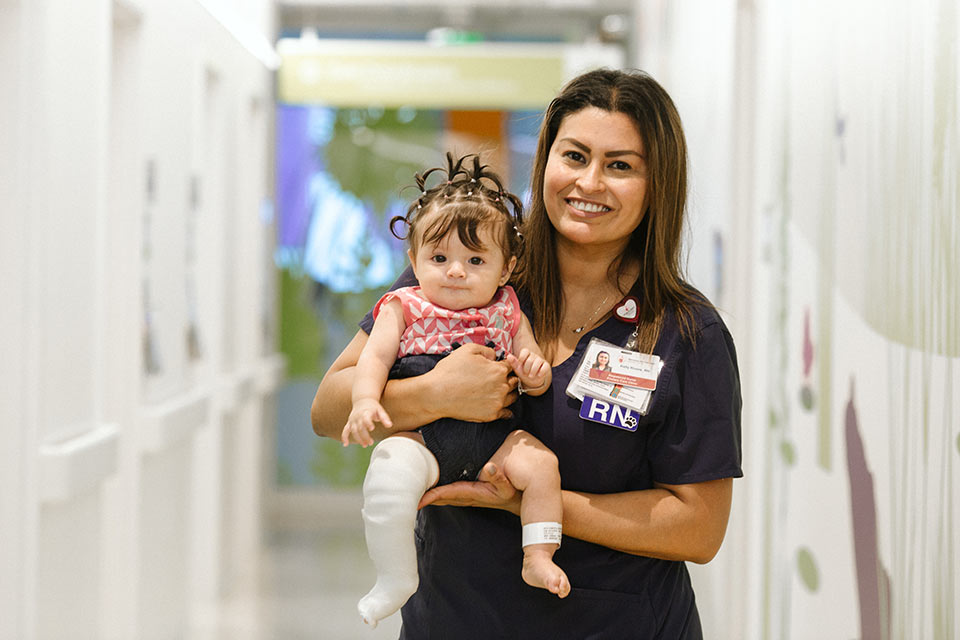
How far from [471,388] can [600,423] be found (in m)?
0.25

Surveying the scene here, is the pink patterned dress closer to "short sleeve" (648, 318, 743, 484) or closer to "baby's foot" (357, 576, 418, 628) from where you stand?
"short sleeve" (648, 318, 743, 484)

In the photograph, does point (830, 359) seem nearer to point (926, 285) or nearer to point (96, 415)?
point (926, 285)

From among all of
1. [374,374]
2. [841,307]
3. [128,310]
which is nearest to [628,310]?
[374,374]

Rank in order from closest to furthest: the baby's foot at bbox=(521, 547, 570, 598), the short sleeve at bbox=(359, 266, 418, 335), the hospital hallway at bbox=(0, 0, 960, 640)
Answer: the baby's foot at bbox=(521, 547, 570, 598) → the short sleeve at bbox=(359, 266, 418, 335) → the hospital hallway at bbox=(0, 0, 960, 640)

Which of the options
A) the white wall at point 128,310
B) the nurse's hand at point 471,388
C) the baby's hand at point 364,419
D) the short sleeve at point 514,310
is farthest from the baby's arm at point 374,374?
the white wall at point 128,310

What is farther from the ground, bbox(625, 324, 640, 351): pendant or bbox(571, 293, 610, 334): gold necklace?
bbox(571, 293, 610, 334): gold necklace

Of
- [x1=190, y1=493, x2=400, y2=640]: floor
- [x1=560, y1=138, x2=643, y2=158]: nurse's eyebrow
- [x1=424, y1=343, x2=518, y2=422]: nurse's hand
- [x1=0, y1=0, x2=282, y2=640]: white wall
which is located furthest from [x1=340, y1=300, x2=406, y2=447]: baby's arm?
[x1=190, y1=493, x2=400, y2=640]: floor

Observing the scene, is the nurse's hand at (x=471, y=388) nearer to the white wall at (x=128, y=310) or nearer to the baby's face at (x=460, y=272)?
the baby's face at (x=460, y=272)

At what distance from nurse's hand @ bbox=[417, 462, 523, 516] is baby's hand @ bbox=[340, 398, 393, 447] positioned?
15cm

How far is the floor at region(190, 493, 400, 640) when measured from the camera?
6.14m

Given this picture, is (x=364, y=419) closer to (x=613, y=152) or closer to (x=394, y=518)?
(x=394, y=518)

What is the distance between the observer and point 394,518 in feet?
6.24

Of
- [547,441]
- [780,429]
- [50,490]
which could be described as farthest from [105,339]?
[547,441]

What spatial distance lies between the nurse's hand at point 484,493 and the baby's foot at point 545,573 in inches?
4.0
